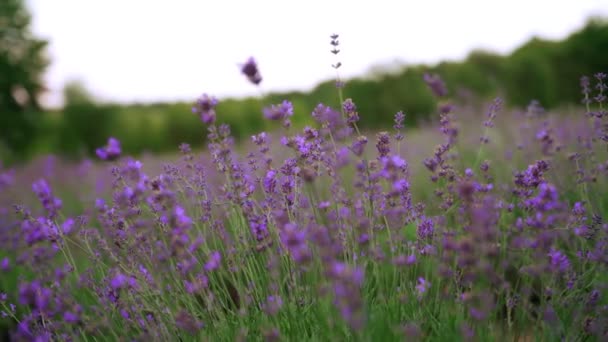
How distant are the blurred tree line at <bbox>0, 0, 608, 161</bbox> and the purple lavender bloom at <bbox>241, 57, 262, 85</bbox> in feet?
49.3

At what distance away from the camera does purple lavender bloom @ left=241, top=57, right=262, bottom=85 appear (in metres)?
1.66

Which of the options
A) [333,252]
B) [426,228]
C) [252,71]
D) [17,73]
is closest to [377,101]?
[17,73]

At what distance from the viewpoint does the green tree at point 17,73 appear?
56.4 feet

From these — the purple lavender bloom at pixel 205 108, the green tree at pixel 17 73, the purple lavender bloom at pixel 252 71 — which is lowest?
the purple lavender bloom at pixel 205 108

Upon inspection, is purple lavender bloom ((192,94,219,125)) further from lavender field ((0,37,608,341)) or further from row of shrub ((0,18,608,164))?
row of shrub ((0,18,608,164))

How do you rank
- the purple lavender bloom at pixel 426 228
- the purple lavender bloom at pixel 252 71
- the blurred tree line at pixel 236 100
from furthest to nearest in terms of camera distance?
the blurred tree line at pixel 236 100
the purple lavender bloom at pixel 426 228
the purple lavender bloom at pixel 252 71

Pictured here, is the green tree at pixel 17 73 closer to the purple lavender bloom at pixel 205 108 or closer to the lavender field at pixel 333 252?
the lavender field at pixel 333 252

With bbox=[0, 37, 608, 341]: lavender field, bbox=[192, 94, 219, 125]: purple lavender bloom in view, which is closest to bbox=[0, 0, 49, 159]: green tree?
bbox=[0, 37, 608, 341]: lavender field

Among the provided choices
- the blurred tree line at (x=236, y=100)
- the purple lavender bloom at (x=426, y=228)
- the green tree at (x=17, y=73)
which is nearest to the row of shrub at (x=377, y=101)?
the blurred tree line at (x=236, y=100)

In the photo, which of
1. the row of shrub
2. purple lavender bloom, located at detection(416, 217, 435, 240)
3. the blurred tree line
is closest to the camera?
purple lavender bloom, located at detection(416, 217, 435, 240)

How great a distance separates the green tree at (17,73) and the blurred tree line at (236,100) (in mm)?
32

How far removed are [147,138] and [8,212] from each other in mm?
12545

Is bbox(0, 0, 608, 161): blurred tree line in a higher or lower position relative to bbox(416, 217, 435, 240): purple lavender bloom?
higher

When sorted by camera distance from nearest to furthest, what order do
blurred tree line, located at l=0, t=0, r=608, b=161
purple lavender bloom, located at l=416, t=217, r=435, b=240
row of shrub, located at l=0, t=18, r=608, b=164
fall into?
purple lavender bloom, located at l=416, t=217, r=435, b=240
blurred tree line, located at l=0, t=0, r=608, b=161
row of shrub, located at l=0, t=18, r=608, b=164
